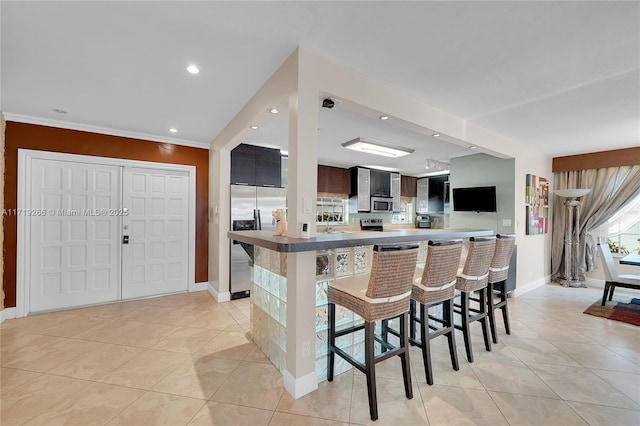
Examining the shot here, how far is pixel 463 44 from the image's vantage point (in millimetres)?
1873

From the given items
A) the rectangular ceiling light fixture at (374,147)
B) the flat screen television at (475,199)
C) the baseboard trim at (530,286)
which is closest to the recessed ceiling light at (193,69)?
the rectangular ceiling light fixture at (374,147)

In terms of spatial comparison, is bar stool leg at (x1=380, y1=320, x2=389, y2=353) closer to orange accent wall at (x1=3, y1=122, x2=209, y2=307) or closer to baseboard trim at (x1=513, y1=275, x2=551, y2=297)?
baseboard trim at (x1=513, y1=275, x2=551, y2=297)

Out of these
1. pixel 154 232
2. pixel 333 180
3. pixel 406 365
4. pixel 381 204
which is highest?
pixel 333 180

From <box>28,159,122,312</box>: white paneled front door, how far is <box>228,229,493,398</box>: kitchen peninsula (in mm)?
2592

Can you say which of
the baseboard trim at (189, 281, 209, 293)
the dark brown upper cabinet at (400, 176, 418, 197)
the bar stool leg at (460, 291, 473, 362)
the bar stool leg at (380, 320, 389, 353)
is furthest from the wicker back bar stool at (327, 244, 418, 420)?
the dark brown upper cabinet at (400, 176, 418, 197)

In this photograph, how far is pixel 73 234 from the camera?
3.60 metres

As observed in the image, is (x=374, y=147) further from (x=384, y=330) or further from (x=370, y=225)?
(x=370, y=225)

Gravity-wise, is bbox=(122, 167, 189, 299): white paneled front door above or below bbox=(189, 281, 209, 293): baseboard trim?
above

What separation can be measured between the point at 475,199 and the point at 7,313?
22.2ft

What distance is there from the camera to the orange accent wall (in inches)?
127

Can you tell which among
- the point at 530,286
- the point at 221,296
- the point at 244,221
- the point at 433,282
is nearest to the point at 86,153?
the point at 244,221

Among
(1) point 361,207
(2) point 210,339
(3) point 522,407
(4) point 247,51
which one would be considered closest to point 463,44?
(4) point 247,51

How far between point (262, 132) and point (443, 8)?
9.09ft

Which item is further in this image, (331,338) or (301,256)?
(331,338)
